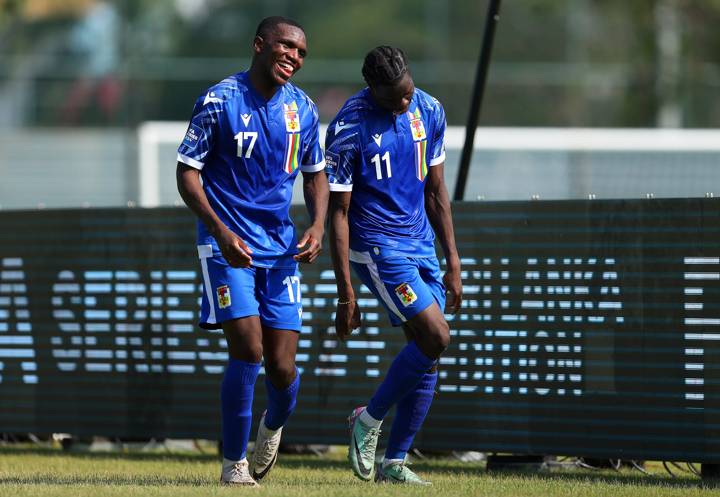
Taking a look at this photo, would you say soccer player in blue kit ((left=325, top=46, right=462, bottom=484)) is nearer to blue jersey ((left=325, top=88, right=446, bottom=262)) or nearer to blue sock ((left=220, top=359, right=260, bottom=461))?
blue jersey ((left=325, top=88, right=446, bottom=262))

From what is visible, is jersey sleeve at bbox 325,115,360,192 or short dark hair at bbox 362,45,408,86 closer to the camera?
short dark hair at bbox 362,45,408,86

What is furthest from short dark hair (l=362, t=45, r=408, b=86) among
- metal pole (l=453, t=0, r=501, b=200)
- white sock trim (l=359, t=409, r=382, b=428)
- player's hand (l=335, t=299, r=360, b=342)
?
metal pole (l=453, t=0, r=501, b=200)

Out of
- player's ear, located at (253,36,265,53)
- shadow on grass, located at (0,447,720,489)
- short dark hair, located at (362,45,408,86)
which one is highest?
player's ear, located at (253,36,265,53)

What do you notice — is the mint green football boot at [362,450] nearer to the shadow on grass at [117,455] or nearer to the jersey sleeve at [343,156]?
the jersey sleeve at [343,156]

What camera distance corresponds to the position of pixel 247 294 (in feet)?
26.6

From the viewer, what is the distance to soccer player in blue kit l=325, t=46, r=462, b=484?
852 cm

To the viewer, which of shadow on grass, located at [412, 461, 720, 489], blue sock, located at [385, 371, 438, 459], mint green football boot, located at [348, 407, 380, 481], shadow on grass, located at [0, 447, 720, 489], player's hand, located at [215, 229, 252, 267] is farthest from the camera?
shadow on grass, located at [412, 461, 720, 489]

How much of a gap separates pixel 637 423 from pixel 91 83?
103 feet

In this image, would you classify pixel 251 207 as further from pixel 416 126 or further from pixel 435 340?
pixel 435 340

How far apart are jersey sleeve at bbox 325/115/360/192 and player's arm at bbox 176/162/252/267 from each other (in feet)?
2.52

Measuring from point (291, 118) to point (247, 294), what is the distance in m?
1.00

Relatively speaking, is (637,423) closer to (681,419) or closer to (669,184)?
(681,419)

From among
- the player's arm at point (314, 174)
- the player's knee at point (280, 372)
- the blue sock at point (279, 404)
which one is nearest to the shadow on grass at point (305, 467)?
the blue sock at point (279, 404)

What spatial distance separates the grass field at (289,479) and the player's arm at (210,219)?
1.20 metres
